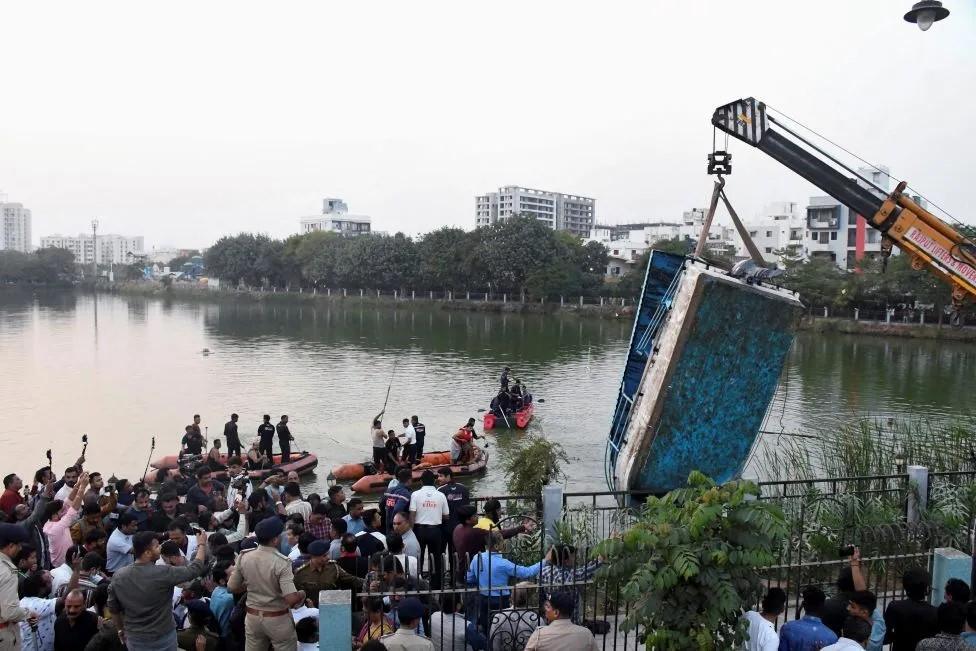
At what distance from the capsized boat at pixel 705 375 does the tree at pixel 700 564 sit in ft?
20.8

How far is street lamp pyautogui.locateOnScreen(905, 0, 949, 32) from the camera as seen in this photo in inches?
309

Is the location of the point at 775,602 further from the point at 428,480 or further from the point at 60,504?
the point at 60,504

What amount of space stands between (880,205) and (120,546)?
36.9 feet

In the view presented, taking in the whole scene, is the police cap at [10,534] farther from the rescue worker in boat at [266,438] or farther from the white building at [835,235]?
the white building at [835,235]

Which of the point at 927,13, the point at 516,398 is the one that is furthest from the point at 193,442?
the point at 927,13

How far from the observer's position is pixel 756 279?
11.3 meters

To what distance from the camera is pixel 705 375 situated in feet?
37.5

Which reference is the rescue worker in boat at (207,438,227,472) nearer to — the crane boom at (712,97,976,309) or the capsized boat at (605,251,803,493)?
the capsized boat at (605,251,803,493)

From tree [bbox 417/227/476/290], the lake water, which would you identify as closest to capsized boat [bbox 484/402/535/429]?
the lake water

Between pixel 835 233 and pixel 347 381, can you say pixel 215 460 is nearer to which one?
pixel 347 381

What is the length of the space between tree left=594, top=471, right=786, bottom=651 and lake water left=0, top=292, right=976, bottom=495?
10518 mm

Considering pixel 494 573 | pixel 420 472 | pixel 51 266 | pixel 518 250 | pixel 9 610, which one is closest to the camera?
pixel 9 610

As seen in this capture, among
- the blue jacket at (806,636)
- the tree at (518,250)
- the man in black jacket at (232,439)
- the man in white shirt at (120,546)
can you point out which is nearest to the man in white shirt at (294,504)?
the man in white shirt at (120,546)

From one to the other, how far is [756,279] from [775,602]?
6.89m
